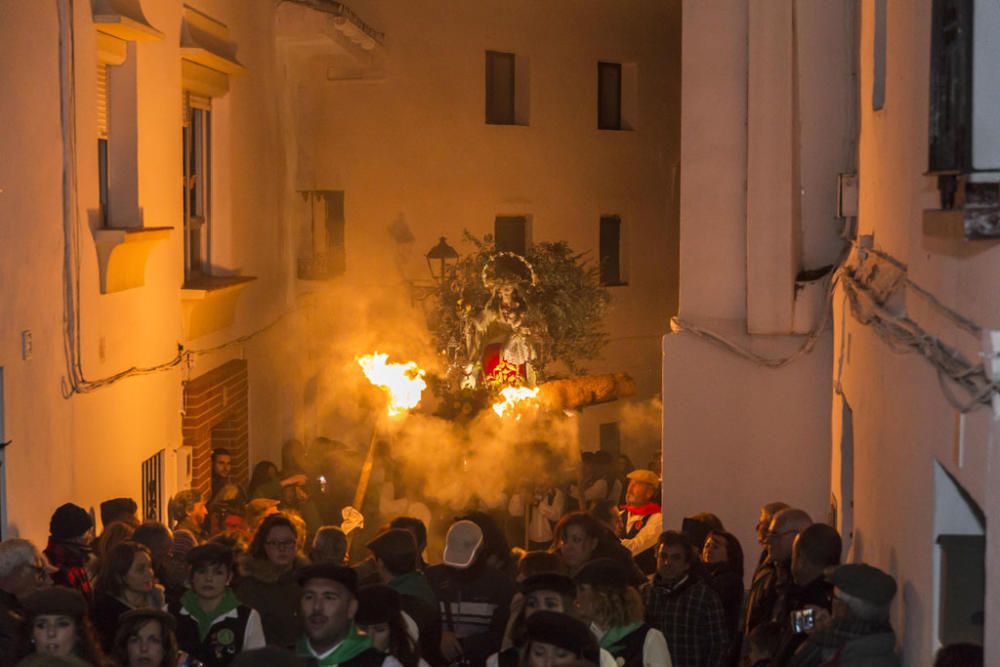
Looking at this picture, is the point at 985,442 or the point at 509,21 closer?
the point at 985,442

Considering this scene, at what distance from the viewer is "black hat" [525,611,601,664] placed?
588 cm

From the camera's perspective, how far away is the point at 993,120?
5207 millimetres

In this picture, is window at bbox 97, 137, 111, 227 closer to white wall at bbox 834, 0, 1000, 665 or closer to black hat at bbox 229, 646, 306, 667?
white wall at bbox 834, 0, 1000, 665

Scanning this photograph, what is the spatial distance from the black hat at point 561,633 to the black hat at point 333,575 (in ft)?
2.72

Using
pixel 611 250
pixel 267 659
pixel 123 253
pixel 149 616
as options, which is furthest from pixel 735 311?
pixel 611 250

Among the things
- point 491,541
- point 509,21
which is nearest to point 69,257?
point 491,541

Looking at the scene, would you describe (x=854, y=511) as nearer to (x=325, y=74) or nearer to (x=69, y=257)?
(x=69, y=257)

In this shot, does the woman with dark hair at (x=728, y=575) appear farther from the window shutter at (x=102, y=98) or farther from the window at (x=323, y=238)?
the window at (x=323, y=238)

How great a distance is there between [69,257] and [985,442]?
269 inches

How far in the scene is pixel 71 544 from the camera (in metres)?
8.91

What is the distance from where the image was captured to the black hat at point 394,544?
815cm

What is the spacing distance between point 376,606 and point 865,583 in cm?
202

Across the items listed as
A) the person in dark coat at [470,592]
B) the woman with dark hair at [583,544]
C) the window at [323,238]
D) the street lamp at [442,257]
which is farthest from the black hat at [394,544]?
the window at [323,238]

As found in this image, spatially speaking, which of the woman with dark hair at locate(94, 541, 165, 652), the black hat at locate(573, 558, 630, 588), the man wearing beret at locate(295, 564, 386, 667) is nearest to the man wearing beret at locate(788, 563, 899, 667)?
the black hat at locate(573, 558, 630, 588)
